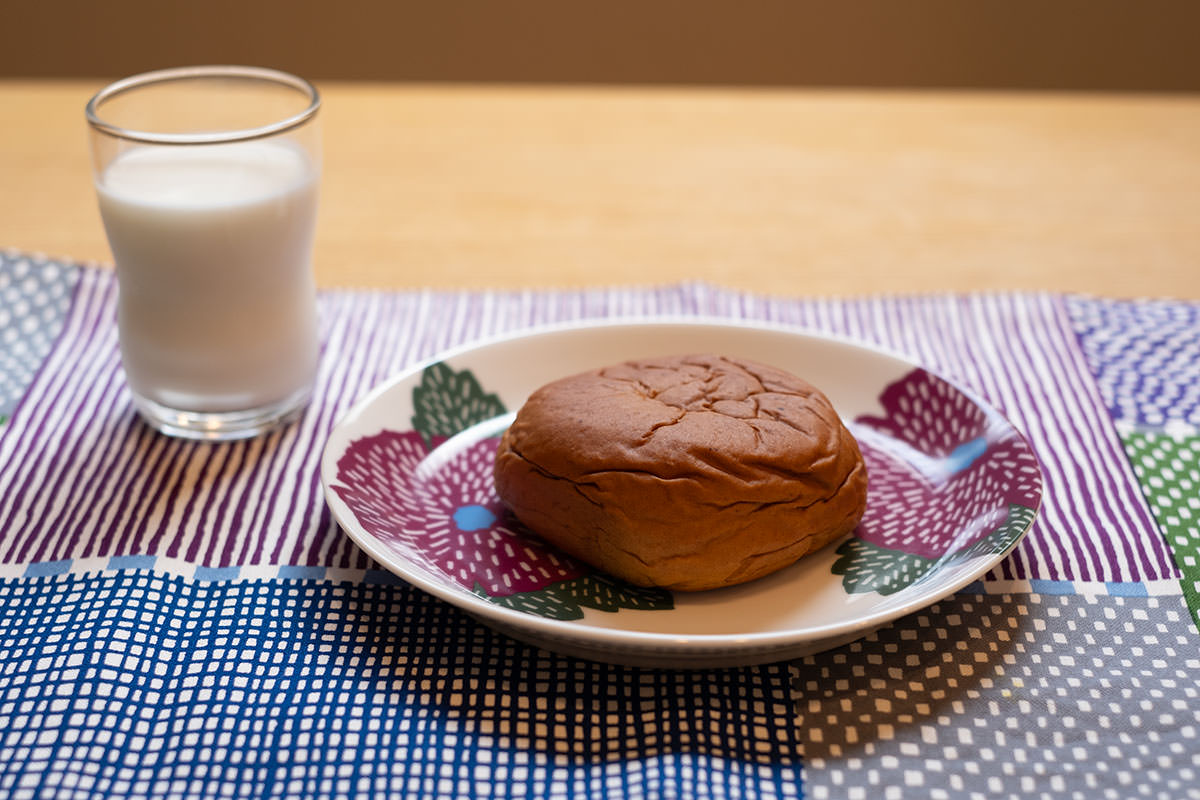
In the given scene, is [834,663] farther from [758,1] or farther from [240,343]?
[758,1]

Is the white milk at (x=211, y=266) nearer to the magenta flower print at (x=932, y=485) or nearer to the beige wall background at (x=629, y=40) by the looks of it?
the magenta flower print at (x=932, y=485)

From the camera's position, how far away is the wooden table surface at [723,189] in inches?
51.8

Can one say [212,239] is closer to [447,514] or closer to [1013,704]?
[447,514]

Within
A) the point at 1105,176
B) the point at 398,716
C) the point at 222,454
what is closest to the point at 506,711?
the point at 398,716

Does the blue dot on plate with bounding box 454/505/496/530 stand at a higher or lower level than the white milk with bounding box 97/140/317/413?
lower

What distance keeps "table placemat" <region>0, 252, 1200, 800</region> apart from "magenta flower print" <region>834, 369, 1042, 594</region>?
1.5 inches

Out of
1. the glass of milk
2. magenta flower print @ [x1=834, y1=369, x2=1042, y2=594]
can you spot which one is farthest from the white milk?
magenta flower print @ [x1=834, y1=369, x2=1042, y2=594]

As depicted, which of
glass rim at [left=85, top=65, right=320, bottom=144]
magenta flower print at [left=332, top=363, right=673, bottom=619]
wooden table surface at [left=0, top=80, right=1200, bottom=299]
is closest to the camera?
magenta flower print at [left=332, top=363, right=673, bottom=619]

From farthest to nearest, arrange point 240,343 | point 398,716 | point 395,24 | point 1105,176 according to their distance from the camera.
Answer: point 395,24 < point 1105,176 < point 240,343 < point 398,716

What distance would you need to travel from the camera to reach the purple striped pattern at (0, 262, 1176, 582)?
2.72 ft

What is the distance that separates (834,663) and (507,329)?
579mm

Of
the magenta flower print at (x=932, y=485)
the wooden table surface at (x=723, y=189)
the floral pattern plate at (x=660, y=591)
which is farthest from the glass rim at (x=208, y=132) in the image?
the magenta flower print at (x=932, y=485)

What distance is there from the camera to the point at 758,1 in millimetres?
2881

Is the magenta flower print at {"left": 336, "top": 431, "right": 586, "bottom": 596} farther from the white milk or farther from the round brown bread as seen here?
the white milk
